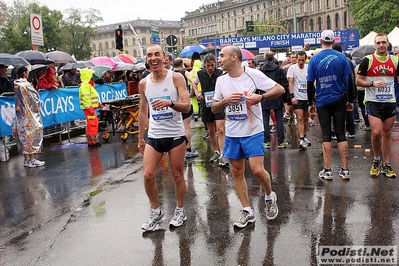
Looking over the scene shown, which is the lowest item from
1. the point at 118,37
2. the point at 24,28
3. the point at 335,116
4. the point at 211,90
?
the point at 335,116

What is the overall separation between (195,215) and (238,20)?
5511 inches

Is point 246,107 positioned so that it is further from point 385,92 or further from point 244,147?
point 385,92

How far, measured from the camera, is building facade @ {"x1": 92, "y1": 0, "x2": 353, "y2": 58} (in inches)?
4385

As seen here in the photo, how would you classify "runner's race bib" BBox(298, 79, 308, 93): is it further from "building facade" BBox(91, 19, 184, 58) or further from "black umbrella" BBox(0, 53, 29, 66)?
"building facade" BBox(91, 19, 184, 58)

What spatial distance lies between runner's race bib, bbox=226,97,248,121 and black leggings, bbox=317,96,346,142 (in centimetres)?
216

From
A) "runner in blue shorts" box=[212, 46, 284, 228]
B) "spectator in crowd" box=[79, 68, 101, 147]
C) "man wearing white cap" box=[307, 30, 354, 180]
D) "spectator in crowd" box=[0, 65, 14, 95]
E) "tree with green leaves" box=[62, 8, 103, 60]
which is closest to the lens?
"runner in blue shorts" box=[212, 46, 284, 228]

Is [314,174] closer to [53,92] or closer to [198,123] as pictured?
[53,92]

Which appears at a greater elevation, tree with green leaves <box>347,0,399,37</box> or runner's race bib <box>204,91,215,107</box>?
tree with green leaves <box>347,0,399,37</box>

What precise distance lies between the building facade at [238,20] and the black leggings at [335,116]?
80.9 meters

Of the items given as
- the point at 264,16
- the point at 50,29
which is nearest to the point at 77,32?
the point at 50,29

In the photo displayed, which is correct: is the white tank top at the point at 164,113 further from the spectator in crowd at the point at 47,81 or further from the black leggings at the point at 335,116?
the spectator in crowd at the point at 47,81

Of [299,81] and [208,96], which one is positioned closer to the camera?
[208,96]

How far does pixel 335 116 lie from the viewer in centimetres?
673

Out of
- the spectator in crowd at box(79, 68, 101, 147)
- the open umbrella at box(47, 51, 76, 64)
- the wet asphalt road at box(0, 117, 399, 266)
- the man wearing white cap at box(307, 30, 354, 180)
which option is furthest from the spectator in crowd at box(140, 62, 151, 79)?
the open umbrella at box(47, 51, 76, 64)
